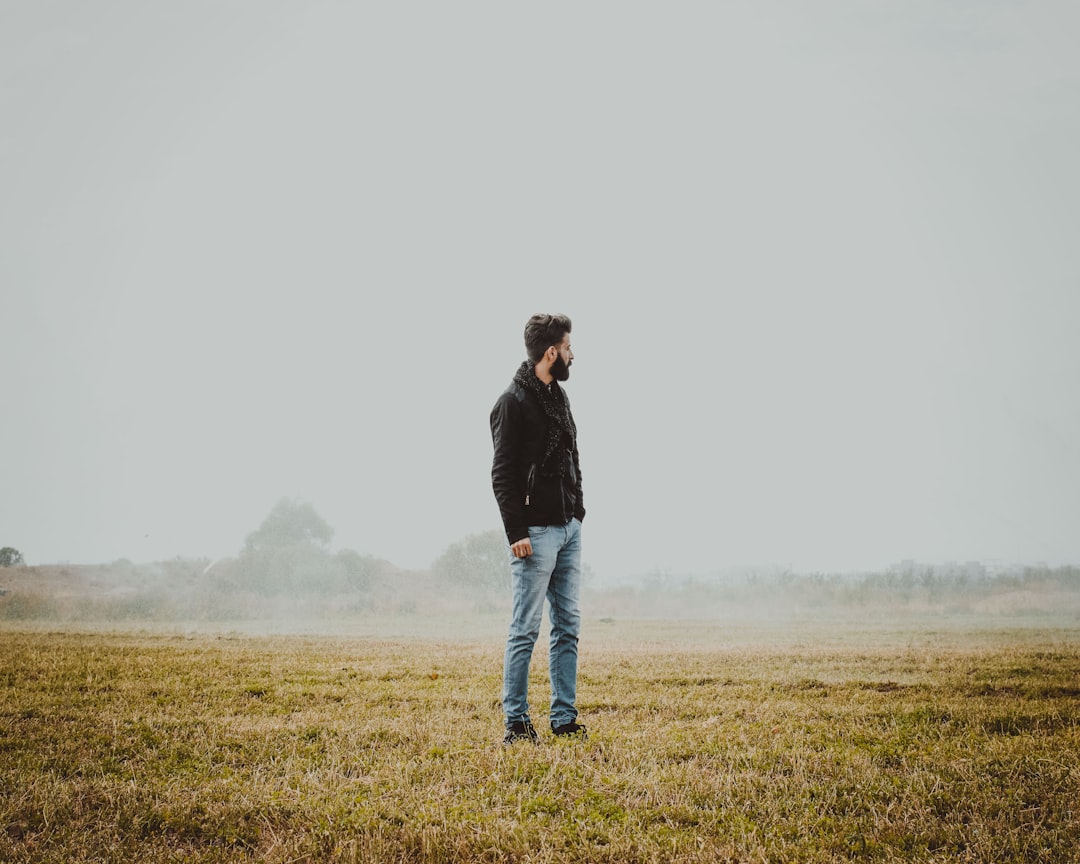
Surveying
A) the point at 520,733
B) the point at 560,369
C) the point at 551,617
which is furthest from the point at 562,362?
the point at 520,733

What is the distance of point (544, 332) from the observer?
208 inches

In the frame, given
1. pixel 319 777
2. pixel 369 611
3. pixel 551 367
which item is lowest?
pixel 369 611

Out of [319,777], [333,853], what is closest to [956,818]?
[333,853]

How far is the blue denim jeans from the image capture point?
5035 mm

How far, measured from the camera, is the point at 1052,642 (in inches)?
529

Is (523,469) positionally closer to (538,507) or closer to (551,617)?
(538,507)

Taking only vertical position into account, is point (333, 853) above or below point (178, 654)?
above

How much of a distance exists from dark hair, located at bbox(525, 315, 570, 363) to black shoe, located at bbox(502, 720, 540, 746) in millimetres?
2574

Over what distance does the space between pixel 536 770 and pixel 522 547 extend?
1466 millimetres

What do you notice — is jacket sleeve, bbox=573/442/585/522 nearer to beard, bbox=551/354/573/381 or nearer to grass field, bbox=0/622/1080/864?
beard, bbox=551/354/573/381

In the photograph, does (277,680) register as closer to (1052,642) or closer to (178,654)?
(178,654)

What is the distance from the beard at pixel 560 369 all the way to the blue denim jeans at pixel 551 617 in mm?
1084

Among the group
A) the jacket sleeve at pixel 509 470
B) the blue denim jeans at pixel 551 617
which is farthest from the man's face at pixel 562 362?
the blue denim jeans at pixel 551 617

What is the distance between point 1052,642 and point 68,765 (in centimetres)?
1562
